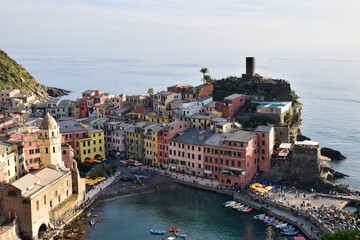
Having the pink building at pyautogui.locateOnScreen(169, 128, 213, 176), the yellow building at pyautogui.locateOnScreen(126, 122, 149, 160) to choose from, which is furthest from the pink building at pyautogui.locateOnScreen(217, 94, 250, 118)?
the yellow building at pyautogui.locateOnScreen(126, 122, 149, 160)

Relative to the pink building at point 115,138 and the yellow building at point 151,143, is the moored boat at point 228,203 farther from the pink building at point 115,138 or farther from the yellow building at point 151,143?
the pink building at point 115,138

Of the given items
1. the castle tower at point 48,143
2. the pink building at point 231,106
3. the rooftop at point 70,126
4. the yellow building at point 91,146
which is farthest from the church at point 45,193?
the pink building at point 231,106

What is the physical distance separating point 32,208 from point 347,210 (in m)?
40.7

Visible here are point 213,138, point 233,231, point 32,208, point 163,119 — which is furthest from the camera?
point 163,119

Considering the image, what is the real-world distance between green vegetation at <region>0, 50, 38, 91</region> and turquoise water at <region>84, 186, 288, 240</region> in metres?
80.9

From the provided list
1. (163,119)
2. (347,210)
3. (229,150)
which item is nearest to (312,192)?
(347,210)

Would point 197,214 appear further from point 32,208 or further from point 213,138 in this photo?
point 32,208

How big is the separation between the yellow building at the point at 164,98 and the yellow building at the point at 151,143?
39.6 ft

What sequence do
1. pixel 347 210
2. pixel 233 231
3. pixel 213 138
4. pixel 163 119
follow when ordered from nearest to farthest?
pixel 233 231 < pixel 347 210 < pixel 213 138 < pixel 163 119

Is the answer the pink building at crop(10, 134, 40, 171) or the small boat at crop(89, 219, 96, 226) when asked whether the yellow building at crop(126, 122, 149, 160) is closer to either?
the pink building at crop(10, 134, 40, 171)

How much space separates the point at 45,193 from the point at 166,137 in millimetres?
26272

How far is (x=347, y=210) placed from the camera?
5803cm

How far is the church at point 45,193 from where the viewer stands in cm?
4903

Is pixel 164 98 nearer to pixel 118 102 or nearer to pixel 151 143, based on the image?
pixel 118 102
